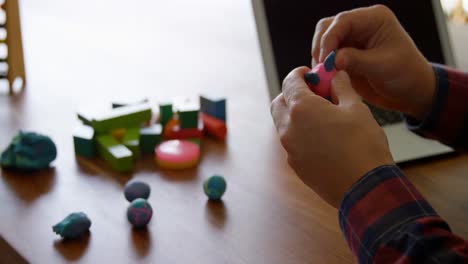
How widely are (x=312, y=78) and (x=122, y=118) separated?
35cm

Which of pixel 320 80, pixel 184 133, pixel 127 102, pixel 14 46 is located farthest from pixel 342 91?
pixel 14 46

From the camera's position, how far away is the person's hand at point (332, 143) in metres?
0.53

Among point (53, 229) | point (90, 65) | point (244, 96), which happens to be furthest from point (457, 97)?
point (90, 65)

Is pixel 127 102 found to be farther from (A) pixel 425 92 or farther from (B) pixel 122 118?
(A) pixel 425 92

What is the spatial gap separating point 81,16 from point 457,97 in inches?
39.1

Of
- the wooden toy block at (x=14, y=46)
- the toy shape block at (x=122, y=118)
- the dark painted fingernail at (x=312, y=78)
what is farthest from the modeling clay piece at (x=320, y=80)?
the wooden toy block at (x=14, y=46)

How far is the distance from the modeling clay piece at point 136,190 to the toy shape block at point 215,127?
19 centimetres

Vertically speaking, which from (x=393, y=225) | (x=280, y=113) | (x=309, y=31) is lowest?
(x=393, y=225)

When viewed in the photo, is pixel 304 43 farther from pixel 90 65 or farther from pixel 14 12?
pixel 14 12

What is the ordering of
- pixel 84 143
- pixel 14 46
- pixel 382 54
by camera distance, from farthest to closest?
pixel 14 46 < pixel 84 143 < pixel 382 54

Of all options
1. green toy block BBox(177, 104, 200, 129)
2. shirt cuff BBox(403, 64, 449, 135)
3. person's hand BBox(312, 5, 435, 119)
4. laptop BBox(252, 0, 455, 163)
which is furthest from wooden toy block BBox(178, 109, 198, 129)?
shirt cuff BBox(403, 64, 449, 135)

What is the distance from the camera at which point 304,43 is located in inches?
36.8

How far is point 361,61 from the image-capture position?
724mm

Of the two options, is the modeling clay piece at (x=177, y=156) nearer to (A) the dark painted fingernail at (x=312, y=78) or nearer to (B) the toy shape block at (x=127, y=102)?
(B) the toy shape block at (x=127, y=102)
